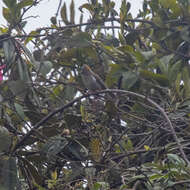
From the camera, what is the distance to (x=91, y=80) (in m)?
1.40

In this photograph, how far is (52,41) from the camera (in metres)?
1.57

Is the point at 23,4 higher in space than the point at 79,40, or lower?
higher

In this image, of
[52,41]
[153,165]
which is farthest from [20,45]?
[153,165]

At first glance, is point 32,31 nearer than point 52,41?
Yes

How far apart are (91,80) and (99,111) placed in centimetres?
11

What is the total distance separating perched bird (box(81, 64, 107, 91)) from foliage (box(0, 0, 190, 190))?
A: 0.04 metres

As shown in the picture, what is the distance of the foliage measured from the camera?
47.9 inches

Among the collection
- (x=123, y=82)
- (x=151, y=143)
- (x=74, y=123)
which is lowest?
(x=151, y=143)

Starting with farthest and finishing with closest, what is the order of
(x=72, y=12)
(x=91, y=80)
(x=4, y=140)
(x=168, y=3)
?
(x=72, y=12), (x=168, y=3), (x=91, y=80), (x=4, y=140)

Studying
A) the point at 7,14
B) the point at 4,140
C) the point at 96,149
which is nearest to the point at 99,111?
the point at 96,149

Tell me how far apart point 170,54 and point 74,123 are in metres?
0.41

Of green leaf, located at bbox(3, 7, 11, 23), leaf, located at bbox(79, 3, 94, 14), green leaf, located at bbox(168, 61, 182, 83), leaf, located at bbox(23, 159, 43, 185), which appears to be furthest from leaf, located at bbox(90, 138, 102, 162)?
leaf, located at bbox(79, 3, 94, 14)

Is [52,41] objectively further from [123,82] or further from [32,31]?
[123,82]

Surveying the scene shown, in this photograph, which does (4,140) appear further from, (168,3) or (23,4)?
(168,3)
